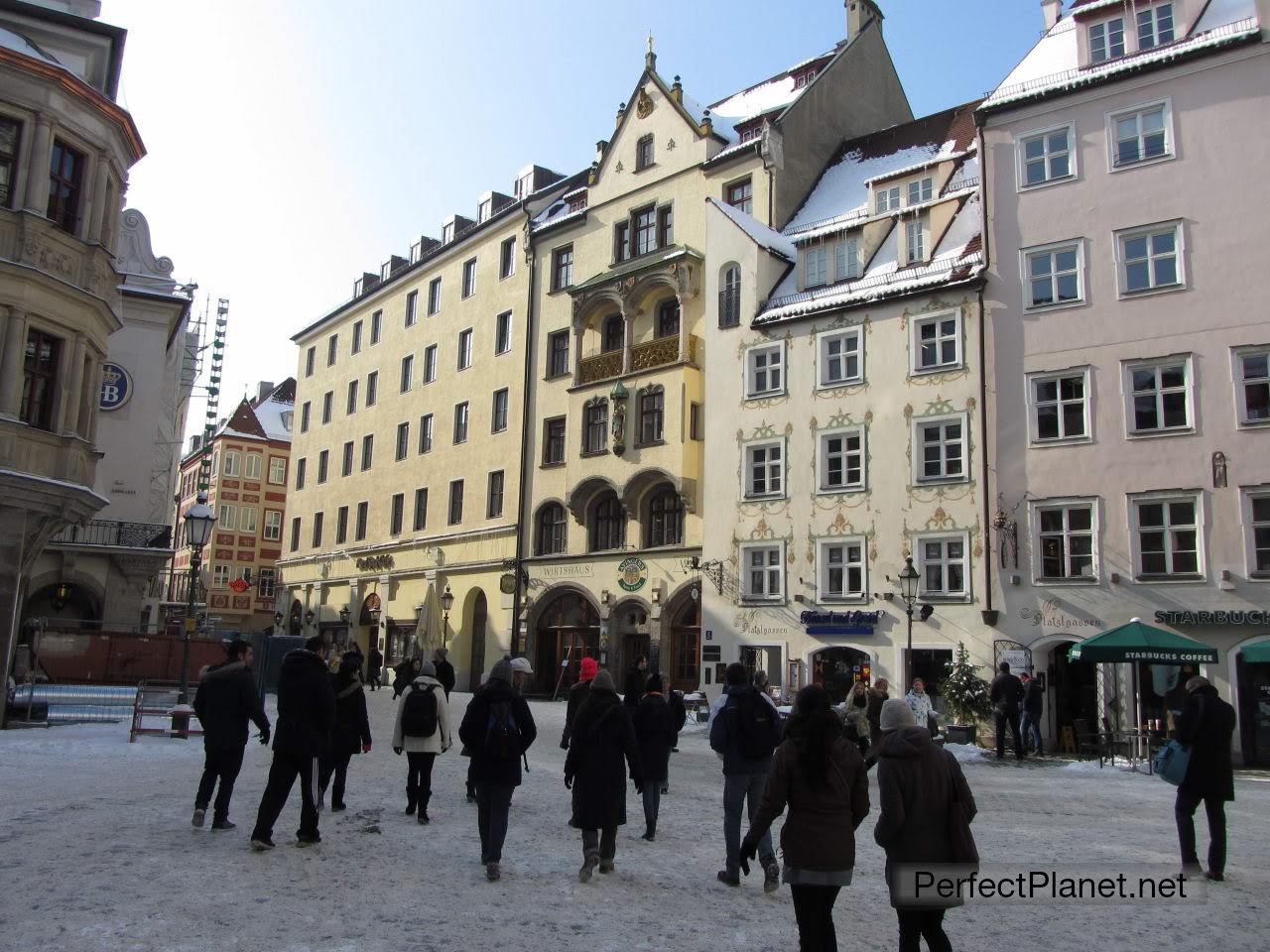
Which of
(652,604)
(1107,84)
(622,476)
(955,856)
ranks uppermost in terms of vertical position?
(1107,84)

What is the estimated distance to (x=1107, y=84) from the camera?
26.5m

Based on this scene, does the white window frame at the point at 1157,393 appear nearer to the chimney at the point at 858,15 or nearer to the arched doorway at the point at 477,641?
the chimney at the point at 858,15

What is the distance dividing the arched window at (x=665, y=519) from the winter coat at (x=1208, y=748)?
2497 cm

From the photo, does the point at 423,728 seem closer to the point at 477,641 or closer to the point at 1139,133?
the point at 1139,133

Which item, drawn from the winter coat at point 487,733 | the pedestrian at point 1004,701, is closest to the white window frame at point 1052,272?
the pedestrian at point 1004,701

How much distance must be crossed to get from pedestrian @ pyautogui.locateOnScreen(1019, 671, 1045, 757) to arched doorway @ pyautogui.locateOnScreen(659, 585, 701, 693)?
490 inches

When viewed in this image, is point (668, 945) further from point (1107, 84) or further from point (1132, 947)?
point (1107, 84)

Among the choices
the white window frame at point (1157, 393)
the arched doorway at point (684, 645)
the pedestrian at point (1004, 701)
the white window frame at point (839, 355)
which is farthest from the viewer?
the arched doorway at point (684, 645)

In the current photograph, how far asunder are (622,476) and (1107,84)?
17.8 meters

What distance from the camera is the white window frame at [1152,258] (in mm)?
24766

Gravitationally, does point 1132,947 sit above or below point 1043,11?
below

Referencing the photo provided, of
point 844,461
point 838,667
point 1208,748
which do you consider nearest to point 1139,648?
point 838,667

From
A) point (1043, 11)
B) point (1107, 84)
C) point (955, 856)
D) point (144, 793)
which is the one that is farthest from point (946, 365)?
point (955, 856)

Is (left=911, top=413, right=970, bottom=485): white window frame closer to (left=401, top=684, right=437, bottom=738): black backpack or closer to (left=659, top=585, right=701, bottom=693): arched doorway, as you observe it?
(left=659, top=585, right=701, bottom=693): arched doorway
